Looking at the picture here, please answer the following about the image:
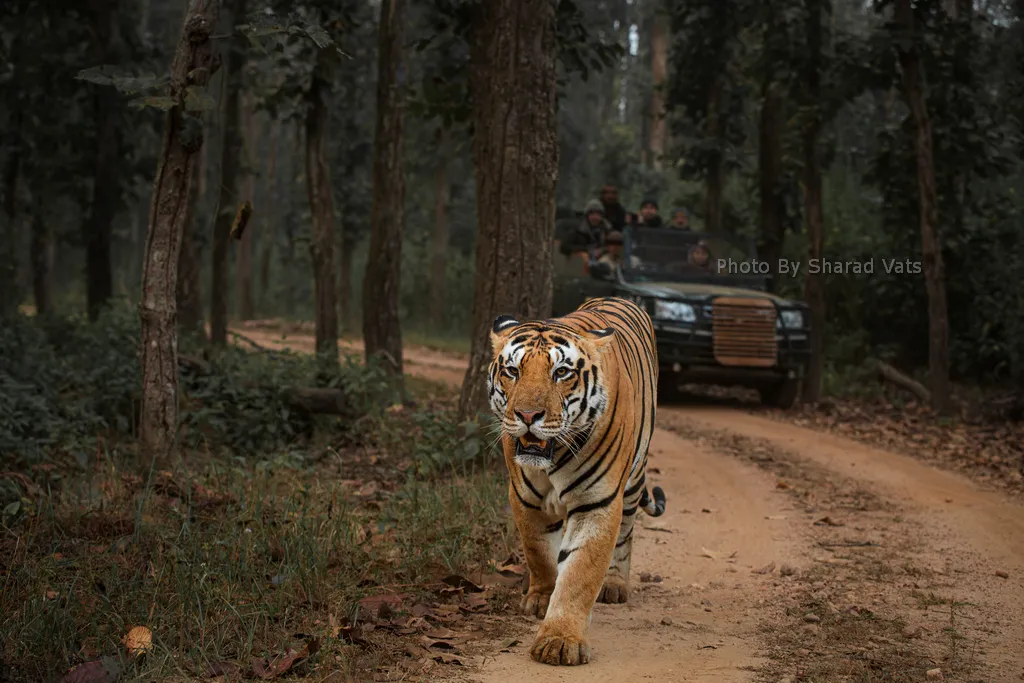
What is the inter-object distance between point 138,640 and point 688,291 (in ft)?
33.6

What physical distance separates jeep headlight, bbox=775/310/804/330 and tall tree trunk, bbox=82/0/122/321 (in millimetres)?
8592

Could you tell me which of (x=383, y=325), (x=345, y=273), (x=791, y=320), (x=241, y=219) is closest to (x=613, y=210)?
(x=791, y=320)

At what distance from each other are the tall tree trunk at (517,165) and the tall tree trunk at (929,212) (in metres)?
5.94

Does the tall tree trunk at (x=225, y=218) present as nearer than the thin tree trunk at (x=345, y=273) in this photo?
Yes

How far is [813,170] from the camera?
47.5 feet

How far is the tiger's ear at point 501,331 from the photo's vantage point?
4809 mm

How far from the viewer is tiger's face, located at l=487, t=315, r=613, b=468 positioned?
4371mm

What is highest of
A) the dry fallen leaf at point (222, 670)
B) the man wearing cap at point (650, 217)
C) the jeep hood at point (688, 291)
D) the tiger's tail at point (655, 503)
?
the man wearing cap at point (650, 217)

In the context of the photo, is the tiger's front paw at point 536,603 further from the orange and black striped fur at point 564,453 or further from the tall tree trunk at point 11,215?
the tall tree trunk at point 11,215

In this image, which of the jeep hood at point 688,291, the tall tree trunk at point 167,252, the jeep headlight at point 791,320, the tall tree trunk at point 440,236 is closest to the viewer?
the tall tree trunk at point 167,252

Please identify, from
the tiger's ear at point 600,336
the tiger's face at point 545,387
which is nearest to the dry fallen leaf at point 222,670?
the tiger's face at point 545,387

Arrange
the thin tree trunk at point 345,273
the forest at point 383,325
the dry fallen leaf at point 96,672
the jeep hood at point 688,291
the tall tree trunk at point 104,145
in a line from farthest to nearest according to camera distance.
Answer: the thin tree trunk at point 345,273 → the tall tree trunk at point 104,145 → the jeep hood at point 688,291 → the forest at point 383,325 → the dry fallen leaf at point 96,672

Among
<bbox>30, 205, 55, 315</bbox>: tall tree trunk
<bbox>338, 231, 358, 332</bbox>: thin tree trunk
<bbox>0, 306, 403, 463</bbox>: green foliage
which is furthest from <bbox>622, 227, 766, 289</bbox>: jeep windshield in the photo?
<bbox>338, 231, 358, 332</bbox>: thin tree trunk

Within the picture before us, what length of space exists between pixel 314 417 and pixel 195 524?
452cm
